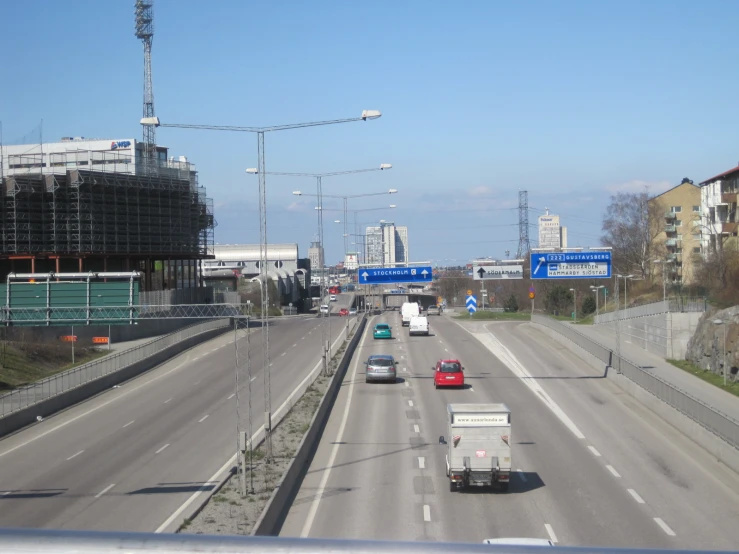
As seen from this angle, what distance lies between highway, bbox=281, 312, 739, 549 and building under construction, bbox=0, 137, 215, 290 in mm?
35416

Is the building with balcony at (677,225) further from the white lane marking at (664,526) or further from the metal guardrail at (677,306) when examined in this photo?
the white lane marking at (664,526)

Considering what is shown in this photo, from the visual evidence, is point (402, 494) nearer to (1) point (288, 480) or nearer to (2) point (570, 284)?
(1) point (288, 480)

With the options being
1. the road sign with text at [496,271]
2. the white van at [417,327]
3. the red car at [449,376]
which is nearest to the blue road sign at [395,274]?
the road sign with text at [496,271]

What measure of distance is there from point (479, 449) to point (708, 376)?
26040 mm

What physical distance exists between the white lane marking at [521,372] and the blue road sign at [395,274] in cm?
809

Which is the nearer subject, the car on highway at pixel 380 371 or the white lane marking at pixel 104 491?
the white lane marking at pixel 104 491

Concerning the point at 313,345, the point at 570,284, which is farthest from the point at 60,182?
the point at 570,284

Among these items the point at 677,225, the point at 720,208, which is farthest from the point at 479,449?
the point at 677,225

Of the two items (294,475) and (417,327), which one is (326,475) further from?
(417,327)

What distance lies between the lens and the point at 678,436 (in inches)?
1191

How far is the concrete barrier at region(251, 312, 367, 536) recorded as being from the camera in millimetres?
17628

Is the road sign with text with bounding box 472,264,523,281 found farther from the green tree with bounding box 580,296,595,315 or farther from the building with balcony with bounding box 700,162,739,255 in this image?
the green tree with bounding box 580,296,595,315

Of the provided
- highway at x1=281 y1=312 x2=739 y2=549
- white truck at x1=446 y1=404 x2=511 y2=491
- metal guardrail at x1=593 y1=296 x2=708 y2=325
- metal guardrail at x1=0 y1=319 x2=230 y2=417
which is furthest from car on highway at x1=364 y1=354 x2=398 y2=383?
white truck at x1=446 y1=404 x2=511 y2=491

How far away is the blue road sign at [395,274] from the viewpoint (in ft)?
169
